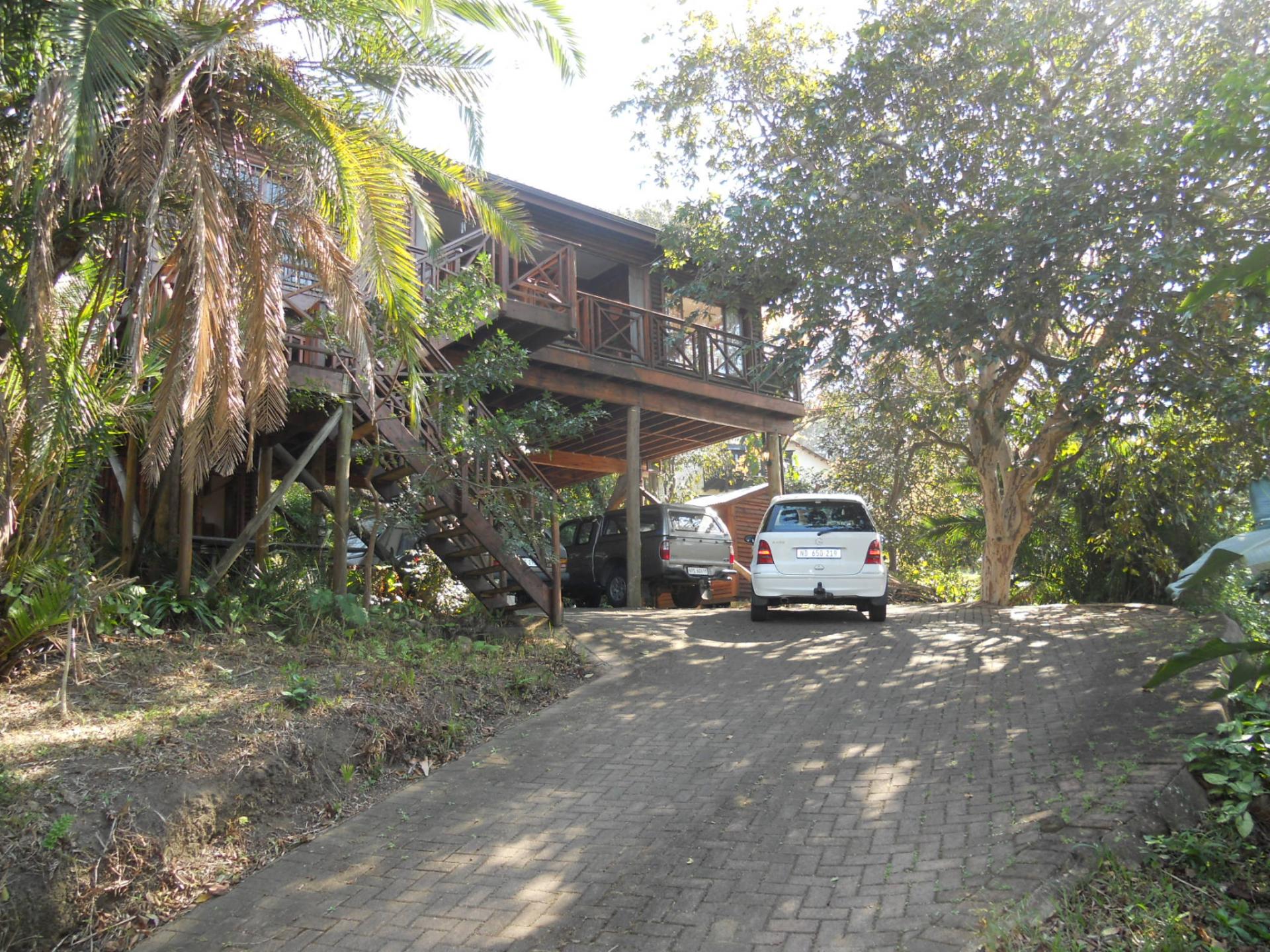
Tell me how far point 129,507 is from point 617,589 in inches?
324

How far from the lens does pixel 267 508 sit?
9.58 metres

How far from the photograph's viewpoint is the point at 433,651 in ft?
28.0

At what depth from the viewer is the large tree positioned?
937 cm

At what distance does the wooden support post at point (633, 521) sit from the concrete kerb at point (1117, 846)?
10071mm

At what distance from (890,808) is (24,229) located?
689 centimetres

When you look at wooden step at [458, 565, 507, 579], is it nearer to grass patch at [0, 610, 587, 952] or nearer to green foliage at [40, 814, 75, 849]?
grass patch at [0, 610, 587, 952]

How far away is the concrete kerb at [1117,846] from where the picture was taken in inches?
146

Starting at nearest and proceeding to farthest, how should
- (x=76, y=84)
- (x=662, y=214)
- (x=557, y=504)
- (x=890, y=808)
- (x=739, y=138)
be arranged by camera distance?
(x=890, y=808) → (x=76, y=84) → (x=557, y=504) → (x=739, y=138) → (x=662, y=214)

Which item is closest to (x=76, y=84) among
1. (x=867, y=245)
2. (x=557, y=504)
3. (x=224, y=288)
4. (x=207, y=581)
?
(x=224, y=288)

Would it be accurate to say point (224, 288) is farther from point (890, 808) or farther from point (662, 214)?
point (662, 214)

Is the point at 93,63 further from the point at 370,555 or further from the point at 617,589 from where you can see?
the point at 617,589

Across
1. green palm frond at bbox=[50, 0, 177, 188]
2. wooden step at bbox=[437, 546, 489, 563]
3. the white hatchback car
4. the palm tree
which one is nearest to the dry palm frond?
the palm tree

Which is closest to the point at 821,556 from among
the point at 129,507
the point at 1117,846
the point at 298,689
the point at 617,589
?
the point at 617,589

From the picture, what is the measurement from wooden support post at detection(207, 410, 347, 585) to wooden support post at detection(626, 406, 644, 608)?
553 centimetres
